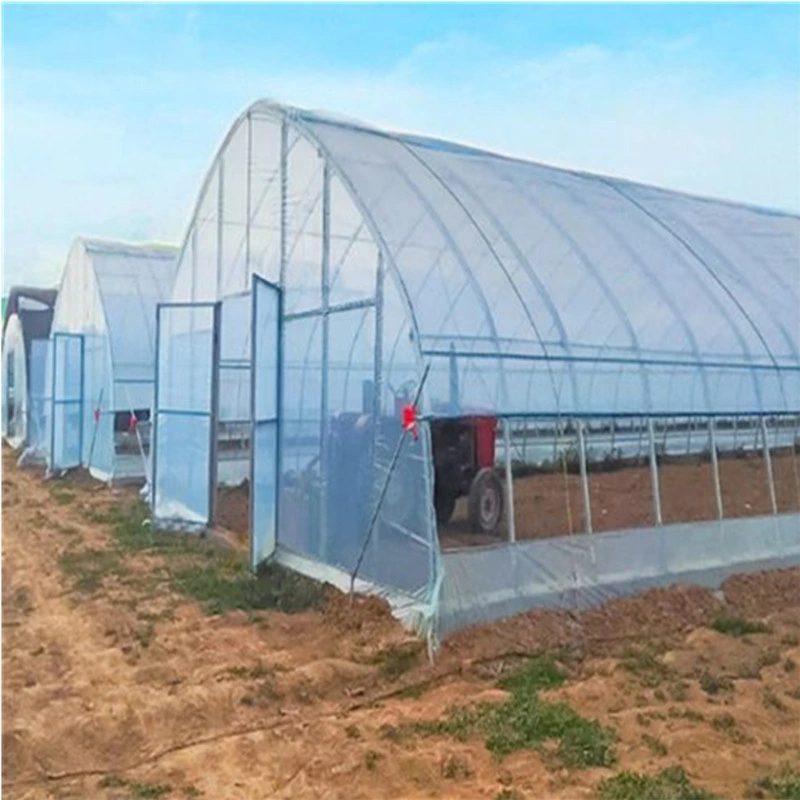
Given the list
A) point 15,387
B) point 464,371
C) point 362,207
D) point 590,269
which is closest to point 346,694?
point 464,371

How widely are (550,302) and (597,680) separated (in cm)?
437

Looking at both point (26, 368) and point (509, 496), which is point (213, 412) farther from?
point (26, 368)

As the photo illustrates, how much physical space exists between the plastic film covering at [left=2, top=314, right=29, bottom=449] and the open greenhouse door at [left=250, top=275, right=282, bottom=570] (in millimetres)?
18502

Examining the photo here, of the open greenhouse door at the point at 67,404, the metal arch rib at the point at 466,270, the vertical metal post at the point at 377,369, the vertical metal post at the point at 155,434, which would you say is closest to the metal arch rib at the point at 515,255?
the metal arch rib at the point at 466,270

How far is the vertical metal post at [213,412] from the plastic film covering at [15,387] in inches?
644

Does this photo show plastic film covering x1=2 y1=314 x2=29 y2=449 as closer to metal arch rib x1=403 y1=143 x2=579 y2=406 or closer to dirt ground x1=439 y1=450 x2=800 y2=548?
metal arch rib x1=403 y1=143 x2=579 y2=406

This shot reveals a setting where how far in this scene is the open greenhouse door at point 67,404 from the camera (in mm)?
20031

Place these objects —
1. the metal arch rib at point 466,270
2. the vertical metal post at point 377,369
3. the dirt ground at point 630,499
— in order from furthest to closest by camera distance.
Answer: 1. the dirt ground at point 630,499
2. the metal arch rib at point 466,270
3. the vertical metal post at point 377,369

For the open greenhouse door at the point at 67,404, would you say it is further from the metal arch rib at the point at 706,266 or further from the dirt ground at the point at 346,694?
the metal arch rib at the point at 706,266

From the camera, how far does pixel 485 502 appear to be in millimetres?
9602

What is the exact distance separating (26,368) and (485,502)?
22.8 metres

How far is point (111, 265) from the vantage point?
2055cm

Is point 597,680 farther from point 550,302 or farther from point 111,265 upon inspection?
point 111,265

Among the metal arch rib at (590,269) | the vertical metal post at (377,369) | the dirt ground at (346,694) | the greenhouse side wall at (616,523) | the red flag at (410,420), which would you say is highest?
the metal arch rib at (590,269)
